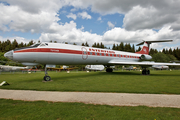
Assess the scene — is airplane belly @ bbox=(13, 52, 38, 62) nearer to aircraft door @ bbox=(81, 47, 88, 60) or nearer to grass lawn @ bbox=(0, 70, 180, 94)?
grass lawn @ bbox=(0, 70, 180, 94)

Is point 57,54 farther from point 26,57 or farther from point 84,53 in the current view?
point 84,53

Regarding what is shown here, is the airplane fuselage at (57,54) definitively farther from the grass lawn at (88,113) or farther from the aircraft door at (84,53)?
the grass lawn at (88,113)

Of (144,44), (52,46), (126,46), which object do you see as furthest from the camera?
(126,46)

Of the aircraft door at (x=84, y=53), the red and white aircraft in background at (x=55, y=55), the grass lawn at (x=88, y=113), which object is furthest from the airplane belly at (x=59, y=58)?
the grass lawn at (x=88, y=113)

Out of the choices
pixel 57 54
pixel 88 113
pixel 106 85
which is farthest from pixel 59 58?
pixel 88 113

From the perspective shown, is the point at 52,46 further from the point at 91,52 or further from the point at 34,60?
the point at 91,52

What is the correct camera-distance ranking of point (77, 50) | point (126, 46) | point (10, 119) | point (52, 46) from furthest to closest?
point (126, 46) < point (77, 50) < point (52, 46) < point (10, 119)

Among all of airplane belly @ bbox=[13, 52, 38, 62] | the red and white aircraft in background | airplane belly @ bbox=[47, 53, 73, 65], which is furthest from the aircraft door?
airplane belly @ bbox=[13, 52, 38, 62]

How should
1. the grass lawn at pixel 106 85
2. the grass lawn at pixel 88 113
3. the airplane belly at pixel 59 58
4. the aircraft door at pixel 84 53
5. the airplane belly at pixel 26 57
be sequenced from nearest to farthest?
the grass lawn at pixel 88 113 → the grass lawn at pixel 106 85 → the airplane belly at pixel 26 57 → the airplane belly at pixel 59 58 → the aircraft door at pixel 84 53

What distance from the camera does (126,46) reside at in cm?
7081

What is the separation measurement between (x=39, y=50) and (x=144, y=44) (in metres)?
21.2

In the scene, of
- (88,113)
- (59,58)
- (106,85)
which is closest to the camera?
(88,113)

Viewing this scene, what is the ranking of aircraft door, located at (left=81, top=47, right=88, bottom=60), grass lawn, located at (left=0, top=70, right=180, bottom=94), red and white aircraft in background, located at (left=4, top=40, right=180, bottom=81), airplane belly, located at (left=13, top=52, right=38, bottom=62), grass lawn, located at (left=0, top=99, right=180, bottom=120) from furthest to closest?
aircraft door, located at (left=81, top=47, right=88, bottom=60) < red and white aircraft in background, located at (left=4, top=40, right=180, bottom=81) < airplane belly, located at (left=13, top=52, right=38, bottom=62) < grass lawn, located at (left=0, top=70, right=180, bottom=94) < grass lawn, located at (left=0, top=99, right=180, bottom=120)

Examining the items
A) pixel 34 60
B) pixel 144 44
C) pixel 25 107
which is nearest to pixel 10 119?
pixel 25 107
